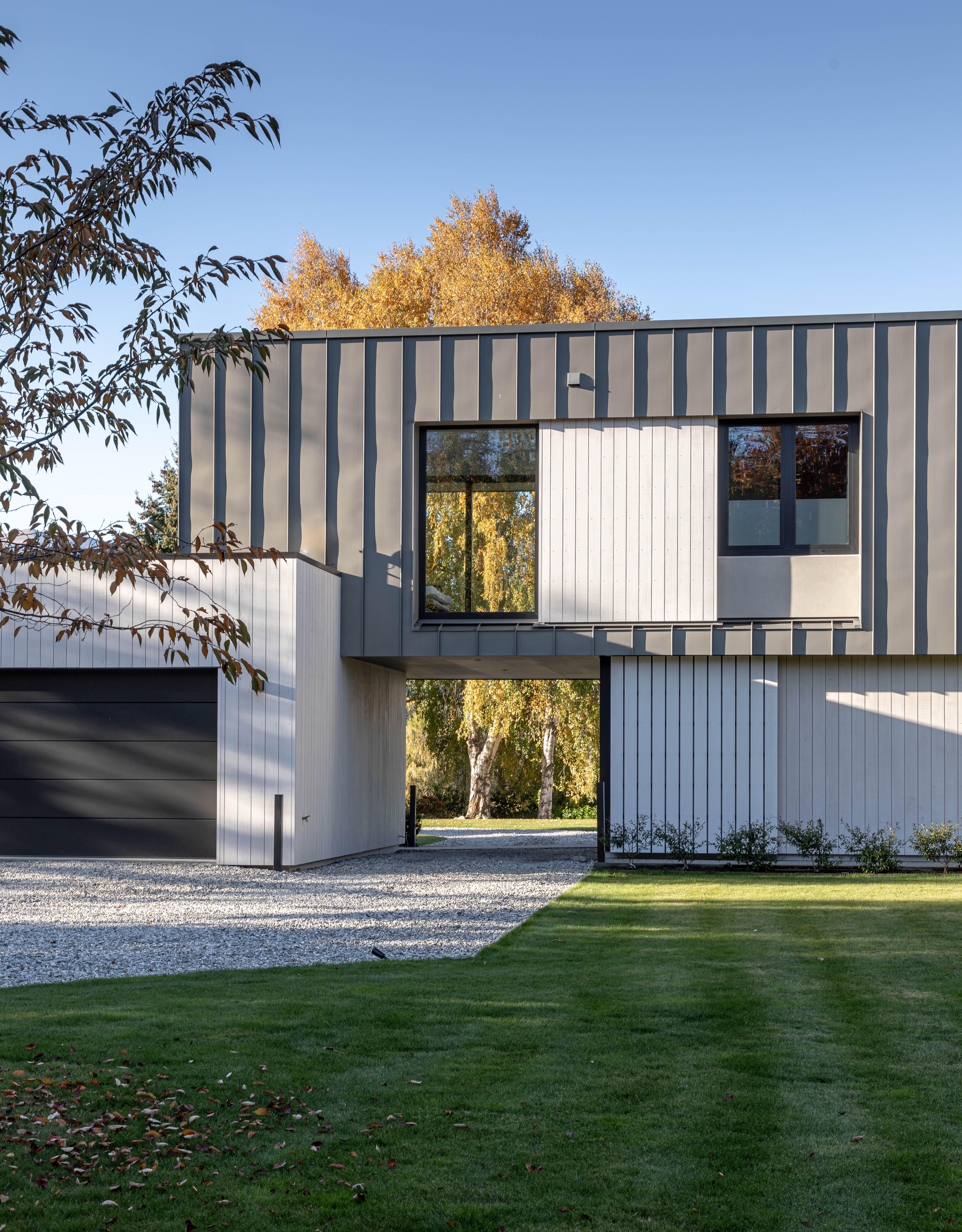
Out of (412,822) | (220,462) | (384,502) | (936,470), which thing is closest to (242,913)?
(384,502)

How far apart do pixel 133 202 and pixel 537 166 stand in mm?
23152

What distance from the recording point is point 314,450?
14078 mm

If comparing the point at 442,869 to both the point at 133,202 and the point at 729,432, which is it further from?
the point at 133,202

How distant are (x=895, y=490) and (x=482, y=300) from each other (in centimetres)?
1358

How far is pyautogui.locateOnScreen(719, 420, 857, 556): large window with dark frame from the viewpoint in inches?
526

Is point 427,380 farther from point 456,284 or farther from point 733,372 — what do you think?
point 456,284

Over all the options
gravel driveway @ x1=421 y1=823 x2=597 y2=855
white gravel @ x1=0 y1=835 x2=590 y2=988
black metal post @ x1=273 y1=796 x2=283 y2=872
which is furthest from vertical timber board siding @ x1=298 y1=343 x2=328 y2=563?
gravel driveway @ x1=421 y1=823 x2=597 y2=855

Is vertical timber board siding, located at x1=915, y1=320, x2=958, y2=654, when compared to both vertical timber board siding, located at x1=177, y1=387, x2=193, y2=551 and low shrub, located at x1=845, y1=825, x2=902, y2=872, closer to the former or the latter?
low shrub, located at x1=845, y1=825, x2=902, y2=872

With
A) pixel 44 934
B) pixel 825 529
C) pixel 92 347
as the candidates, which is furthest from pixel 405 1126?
pixel 825 529

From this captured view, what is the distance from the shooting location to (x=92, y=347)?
4.41 meters

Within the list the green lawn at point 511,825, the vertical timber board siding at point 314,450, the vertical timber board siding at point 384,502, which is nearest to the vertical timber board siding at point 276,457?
the vertical timber board siding at point 314,450

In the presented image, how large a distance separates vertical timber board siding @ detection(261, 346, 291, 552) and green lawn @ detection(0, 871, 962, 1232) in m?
8.04

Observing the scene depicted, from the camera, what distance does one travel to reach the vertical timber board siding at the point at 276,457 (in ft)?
46.2

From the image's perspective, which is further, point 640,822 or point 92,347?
point 640,822
